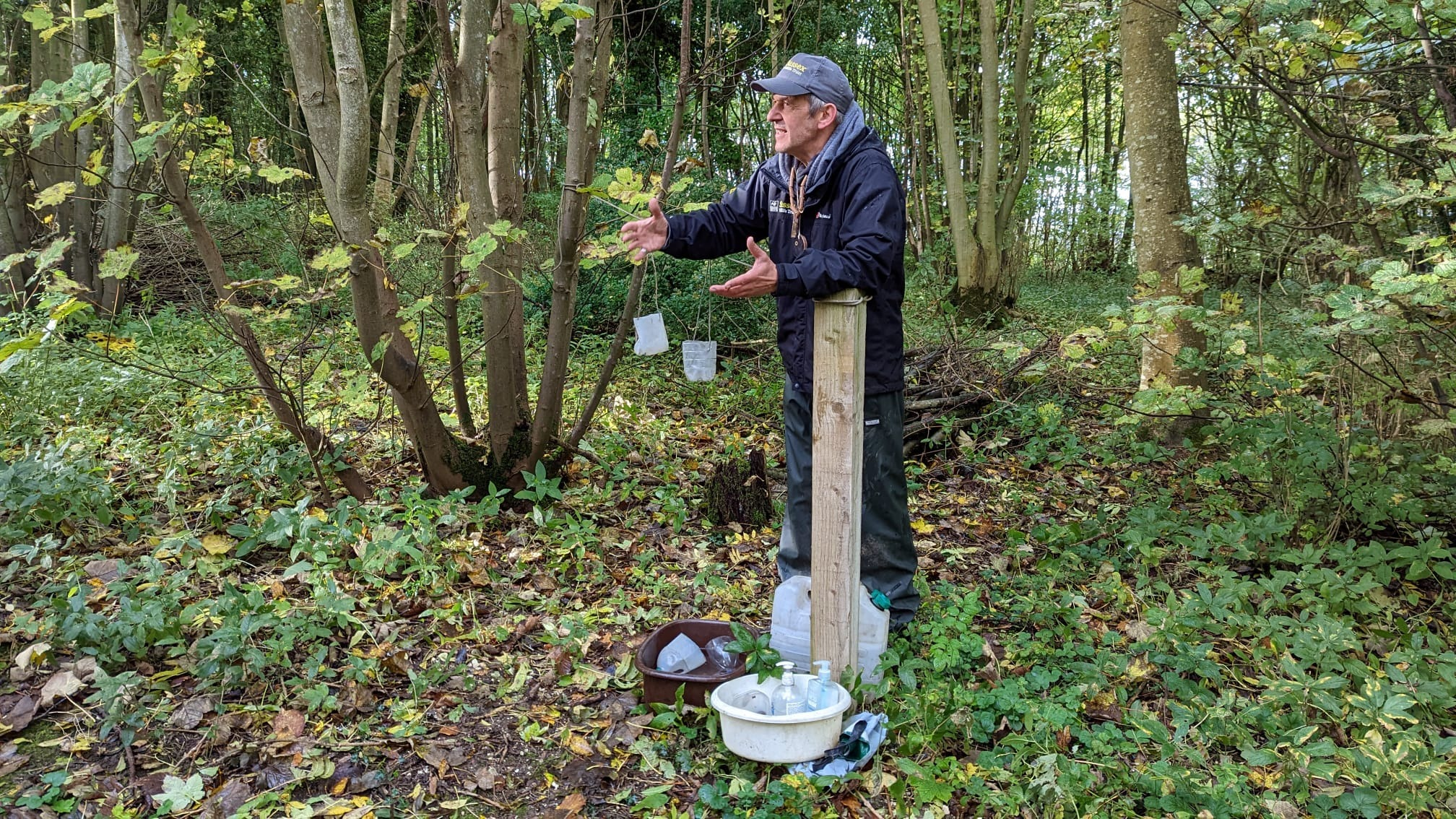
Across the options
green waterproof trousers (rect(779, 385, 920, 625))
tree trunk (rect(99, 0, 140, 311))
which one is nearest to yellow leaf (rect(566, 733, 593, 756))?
green waterproof trousers (rect(779, 385, 920, 625))

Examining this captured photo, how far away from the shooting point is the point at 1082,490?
15.6ft

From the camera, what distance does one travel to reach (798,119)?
112 inches

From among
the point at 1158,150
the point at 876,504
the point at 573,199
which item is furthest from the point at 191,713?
the point at 1158,150

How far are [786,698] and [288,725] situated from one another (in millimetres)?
1523

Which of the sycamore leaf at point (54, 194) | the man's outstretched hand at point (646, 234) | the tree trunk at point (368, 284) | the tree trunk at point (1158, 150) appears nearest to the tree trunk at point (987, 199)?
the tree trunk at point (1158, 150)

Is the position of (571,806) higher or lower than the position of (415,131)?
lower

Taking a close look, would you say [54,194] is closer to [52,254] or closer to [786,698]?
[52,254]

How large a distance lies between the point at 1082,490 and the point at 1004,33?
343 inches

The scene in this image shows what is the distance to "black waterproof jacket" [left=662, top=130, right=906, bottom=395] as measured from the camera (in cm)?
245

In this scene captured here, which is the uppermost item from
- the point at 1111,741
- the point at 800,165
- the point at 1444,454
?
the point at 800,165

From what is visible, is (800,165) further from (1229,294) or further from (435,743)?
(435,743)

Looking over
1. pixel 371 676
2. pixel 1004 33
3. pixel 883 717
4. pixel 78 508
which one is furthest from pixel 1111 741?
pixel 1004 33

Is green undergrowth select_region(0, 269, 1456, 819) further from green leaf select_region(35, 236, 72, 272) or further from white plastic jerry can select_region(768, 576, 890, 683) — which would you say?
green leaf select_region(35, 236, 72, 272)

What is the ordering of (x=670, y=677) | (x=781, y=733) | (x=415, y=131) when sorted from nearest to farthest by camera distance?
1. (x=781, y=733)
2. (x=670, y=677)
3. (x=415, y=131)
